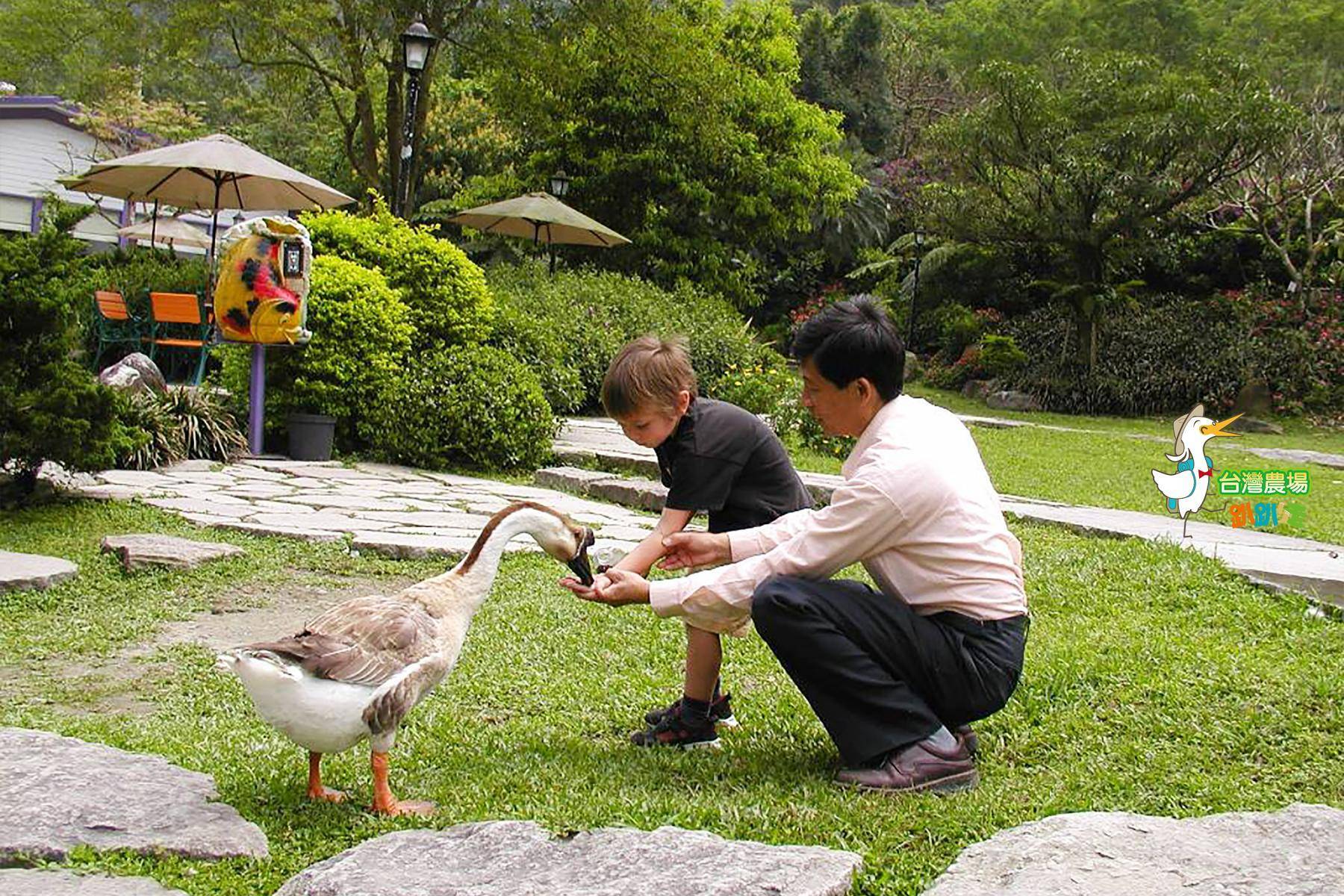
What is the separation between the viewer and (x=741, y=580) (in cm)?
323

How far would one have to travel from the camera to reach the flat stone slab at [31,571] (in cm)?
533

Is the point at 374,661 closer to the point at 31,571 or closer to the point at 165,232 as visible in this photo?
the point at 31,571

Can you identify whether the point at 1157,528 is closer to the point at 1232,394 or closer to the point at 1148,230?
the point at 1232,394

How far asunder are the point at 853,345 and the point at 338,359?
23.8 feet

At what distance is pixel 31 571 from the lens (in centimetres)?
546

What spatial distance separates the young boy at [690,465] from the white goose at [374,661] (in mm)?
425

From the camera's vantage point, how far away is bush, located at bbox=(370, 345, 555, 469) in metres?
9.55

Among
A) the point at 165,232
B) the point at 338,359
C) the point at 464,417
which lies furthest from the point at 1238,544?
the point at 165,232

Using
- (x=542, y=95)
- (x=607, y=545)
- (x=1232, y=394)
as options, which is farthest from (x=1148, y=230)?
(x=607, y=545)

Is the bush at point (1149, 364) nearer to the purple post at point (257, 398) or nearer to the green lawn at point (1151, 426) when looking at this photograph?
the green lawn at point (1151, 426)

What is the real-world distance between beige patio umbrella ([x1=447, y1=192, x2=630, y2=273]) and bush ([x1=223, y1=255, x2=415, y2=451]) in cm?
710

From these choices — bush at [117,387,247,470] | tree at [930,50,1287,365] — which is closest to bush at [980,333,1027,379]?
tree at [930,50,1287,365]

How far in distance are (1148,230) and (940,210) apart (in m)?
3.64

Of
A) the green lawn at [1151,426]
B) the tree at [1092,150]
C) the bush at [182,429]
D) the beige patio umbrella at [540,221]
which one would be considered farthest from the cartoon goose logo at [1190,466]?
the tree at [1092,150]
